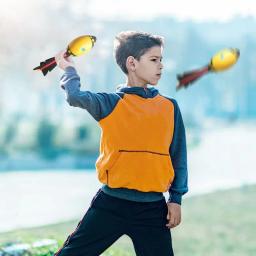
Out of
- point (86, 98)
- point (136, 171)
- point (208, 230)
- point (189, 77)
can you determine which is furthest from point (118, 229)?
point (208, 230)

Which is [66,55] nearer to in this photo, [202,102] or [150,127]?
[150,127]

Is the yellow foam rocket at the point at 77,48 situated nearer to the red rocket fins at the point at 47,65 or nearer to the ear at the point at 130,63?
the red rocket fins at the point at 47,65

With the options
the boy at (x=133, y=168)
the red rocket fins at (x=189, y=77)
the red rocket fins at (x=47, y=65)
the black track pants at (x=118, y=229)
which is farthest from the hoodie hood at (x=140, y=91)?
the black track pants at (x=118, y=229)

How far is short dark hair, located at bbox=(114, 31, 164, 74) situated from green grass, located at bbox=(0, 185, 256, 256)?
1.65 meters

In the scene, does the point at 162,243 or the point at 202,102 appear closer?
the point at 162,243

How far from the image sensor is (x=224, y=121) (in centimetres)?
1997

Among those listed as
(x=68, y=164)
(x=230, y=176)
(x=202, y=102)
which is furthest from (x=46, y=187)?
(x=202, y=102)


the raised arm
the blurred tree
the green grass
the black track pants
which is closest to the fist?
the raised arm

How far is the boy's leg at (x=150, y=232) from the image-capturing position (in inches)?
101

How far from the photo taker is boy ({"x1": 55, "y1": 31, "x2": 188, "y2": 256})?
100 inches

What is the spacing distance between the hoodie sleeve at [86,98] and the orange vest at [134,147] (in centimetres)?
2

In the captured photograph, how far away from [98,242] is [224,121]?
1760 centimetres

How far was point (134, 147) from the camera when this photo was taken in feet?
8.35

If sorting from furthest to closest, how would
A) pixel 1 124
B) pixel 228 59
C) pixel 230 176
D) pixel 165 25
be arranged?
pixel 165 25
pixel 1 124
pixel 230 176
pixel 228 59
